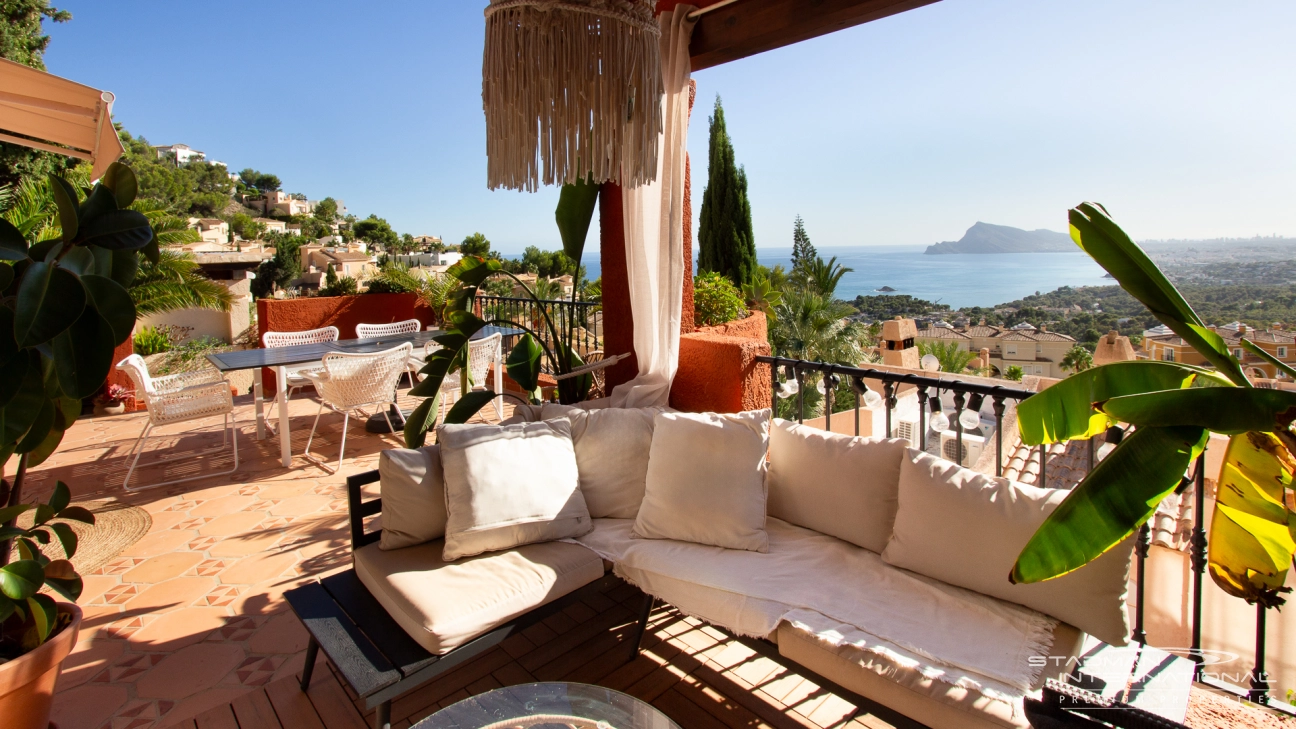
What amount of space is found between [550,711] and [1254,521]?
157 cm

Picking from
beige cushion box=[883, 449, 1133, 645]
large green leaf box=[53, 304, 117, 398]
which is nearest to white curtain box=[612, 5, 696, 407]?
beige cushion box=[883, 449, 1133, 645]

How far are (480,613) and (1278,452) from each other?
1970mm

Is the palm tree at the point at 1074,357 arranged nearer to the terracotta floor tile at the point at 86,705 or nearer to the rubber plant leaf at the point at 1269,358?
the rubber plant leaf at the point at 1269,358

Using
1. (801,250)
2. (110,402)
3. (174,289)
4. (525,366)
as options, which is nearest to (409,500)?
(525,366)

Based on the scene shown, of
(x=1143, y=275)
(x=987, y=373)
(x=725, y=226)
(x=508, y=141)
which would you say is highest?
(x=725, y=226)

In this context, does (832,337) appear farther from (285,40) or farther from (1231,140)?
(285,40)

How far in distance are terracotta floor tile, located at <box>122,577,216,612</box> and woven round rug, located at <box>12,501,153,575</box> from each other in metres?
0.48

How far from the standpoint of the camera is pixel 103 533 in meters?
3.42

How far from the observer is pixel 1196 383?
119cm

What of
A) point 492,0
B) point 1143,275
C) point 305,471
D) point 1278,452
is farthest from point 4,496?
point 1278,452

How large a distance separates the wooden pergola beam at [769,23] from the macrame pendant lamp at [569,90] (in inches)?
57.7

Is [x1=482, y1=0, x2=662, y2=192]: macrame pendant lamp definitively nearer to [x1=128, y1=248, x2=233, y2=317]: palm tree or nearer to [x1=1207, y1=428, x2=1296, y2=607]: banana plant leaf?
[x1=1207, y1=428, x2=1296, y2=607]: banana plant leaf

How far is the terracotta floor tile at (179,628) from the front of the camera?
2.39 metres

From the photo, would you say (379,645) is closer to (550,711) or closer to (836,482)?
(550,711)
